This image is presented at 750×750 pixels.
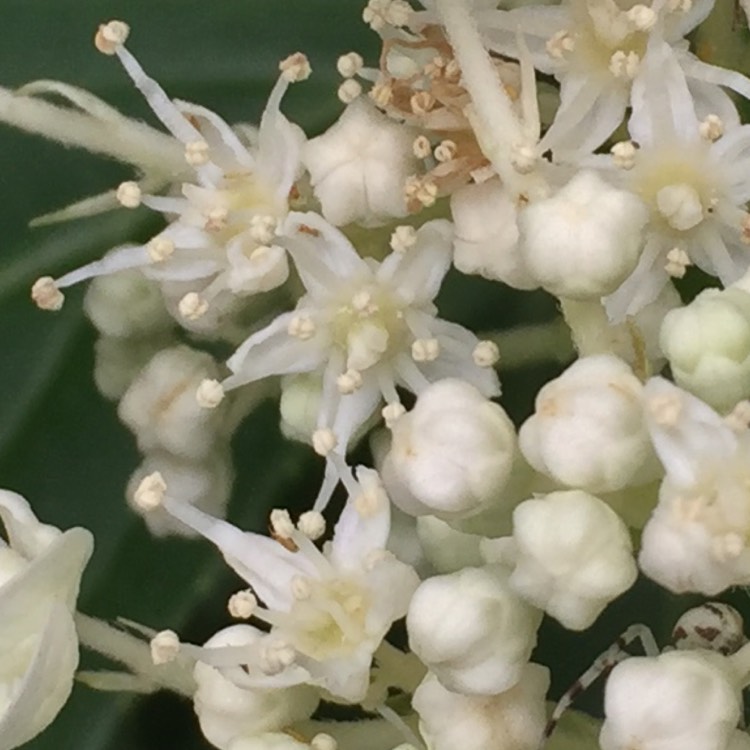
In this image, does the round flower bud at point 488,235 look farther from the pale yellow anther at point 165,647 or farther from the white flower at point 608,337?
the pale yellow anther at point 165,647

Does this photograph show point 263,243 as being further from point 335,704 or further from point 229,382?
point 335,704

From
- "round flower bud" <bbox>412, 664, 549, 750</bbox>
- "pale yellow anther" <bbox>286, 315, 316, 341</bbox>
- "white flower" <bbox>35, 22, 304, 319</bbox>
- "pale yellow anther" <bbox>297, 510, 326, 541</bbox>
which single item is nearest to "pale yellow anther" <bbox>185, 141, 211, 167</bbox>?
"white flower" <bbox>35, 22, 304, 319</bbox>

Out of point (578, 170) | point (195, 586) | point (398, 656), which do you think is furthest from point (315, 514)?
point (195, 586)

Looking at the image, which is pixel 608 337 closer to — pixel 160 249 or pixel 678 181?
pixel 678 181

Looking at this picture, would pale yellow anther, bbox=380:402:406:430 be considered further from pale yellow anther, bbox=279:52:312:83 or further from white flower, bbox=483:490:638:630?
pale yellow anther, bbox=279:52:312:83

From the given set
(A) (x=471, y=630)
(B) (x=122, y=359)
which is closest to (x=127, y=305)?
(B) (x=122, y=359)

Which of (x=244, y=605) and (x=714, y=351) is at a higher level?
(x=714, y=351)
